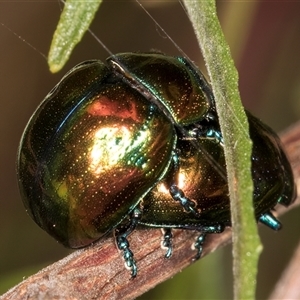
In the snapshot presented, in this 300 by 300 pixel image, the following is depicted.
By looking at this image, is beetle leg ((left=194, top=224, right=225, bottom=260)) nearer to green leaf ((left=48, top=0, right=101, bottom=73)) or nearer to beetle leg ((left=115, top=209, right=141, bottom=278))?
beetle leg ((left=115, top=209, right=141, bottom=278))

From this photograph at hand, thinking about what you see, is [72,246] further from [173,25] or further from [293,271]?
[173,25]

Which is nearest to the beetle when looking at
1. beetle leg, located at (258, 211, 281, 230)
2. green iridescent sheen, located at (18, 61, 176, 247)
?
green iridescent sheen, located at (18, 61, 176, 247)

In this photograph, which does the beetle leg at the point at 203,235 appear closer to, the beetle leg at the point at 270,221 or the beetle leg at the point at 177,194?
the beetle leg at the point at 177,194

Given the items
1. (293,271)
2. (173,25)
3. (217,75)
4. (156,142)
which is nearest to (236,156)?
(217,75)

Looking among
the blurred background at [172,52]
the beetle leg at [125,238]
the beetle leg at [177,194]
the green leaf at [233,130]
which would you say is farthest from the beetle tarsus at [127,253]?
the blurred background at [172,52]

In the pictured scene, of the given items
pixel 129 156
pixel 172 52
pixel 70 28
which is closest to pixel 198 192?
pixel 129 156
